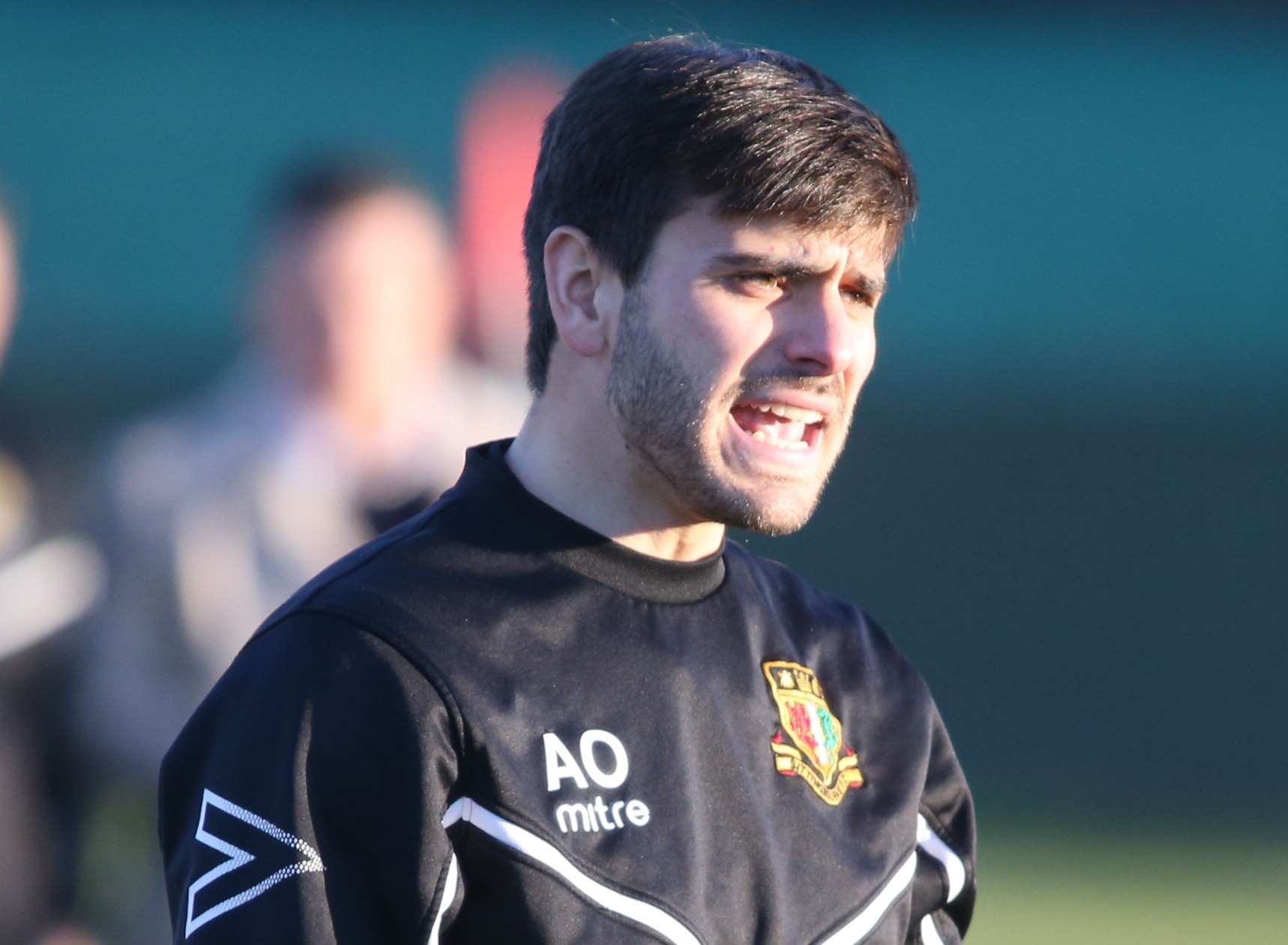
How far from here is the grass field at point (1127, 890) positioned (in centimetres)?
687

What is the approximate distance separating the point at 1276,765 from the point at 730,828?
7.56m

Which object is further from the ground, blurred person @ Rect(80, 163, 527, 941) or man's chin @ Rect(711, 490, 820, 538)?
man's chin @ Rect(711, 490, 820, 538)

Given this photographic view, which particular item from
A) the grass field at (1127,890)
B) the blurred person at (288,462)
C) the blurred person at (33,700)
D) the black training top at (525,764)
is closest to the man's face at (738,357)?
the black training top at (525,764)

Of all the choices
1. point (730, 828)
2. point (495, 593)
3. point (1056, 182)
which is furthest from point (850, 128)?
point (1056, 182)

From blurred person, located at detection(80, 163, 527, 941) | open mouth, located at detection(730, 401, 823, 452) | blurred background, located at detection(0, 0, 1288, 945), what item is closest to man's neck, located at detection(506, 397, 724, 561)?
open mouth, located at detection(730, 401, 823, 452)

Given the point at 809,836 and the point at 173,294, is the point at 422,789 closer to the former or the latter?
the point at 809,836

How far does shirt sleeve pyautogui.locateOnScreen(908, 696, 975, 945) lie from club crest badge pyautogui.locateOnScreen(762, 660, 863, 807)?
0.16 metres

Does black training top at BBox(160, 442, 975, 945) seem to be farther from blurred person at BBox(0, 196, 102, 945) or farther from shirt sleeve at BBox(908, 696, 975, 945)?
blurred person at BBox(0, 196, 102, 945)

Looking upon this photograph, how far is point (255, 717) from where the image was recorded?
6.58ft

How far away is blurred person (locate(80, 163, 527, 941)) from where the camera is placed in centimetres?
434

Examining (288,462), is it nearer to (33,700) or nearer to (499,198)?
(33,700)

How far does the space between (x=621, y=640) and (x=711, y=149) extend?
54 centimetres

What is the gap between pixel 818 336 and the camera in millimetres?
2176

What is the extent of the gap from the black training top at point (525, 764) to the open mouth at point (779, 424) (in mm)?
187
